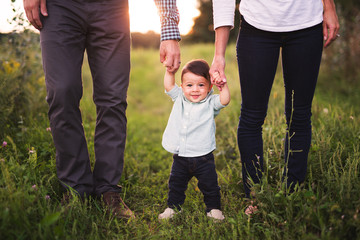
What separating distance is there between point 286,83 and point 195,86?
2.02 feet

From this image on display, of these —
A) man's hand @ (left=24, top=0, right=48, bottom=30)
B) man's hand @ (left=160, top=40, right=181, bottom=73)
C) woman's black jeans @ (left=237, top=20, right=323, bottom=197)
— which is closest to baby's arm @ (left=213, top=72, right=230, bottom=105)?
woman's black jeans @ (left=237, top=20, right=323, bottom=197)

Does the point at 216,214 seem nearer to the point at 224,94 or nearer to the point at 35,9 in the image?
the point at 224,94

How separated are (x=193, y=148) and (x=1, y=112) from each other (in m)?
2.01

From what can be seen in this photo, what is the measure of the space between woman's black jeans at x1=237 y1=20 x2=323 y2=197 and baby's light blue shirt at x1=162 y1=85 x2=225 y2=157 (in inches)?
8.3

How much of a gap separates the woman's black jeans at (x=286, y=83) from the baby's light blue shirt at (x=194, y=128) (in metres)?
0.21

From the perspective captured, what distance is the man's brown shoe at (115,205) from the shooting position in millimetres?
2191

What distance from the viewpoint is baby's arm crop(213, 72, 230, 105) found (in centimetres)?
199

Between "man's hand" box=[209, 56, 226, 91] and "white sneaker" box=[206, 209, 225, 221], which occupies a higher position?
"man's hand" box=[209, 56, 226, 91]

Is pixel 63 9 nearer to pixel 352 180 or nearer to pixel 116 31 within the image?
pixel 116 31

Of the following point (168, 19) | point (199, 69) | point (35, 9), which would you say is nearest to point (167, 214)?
point (199, 69)

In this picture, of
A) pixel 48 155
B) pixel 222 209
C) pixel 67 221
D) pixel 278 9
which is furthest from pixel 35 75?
pixel 278 9

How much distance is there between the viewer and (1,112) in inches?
119

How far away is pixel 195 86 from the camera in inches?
86.9

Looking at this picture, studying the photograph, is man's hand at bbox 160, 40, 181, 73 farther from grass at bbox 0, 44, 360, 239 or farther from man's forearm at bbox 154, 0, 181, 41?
grass at bbox 0, 44, 360, 239
